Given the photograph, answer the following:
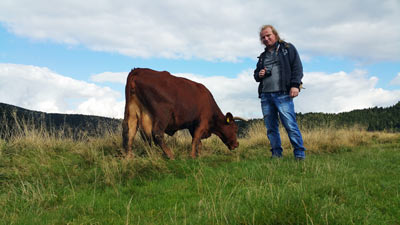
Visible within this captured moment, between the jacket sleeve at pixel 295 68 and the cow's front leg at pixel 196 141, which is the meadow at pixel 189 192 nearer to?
the cow's front leg at pixel 196 141

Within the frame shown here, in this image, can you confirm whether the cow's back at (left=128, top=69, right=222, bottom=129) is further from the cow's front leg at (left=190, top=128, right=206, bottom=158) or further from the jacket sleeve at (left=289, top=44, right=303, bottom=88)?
the jacket sleeve at (left=289, top=44, right=303, bottom=88)

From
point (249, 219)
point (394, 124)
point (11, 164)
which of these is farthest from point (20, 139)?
point (394, 124)

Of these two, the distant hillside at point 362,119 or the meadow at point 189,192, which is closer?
the meadow at point 189,192

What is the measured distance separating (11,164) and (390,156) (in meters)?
7.87

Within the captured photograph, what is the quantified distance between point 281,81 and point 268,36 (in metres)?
0.94

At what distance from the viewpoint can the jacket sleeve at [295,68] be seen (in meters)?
6.01

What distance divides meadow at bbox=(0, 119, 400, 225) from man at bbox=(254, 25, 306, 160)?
690 mm

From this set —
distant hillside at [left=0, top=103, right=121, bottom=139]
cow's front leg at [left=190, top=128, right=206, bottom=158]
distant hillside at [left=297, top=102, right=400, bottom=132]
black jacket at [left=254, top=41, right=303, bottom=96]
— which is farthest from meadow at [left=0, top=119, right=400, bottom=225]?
distant hillside at [left=297, top=102, right=400, bottom=132]

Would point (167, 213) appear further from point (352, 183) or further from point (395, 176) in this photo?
point (395, 176)

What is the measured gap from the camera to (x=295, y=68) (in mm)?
6082

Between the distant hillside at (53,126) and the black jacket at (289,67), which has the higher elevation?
the black jacket at (289,67)

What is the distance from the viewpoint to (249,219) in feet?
8.73

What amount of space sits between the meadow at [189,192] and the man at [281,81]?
2.26 ft

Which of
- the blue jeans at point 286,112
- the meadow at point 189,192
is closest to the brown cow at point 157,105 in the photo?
the meadow at point 189,192
